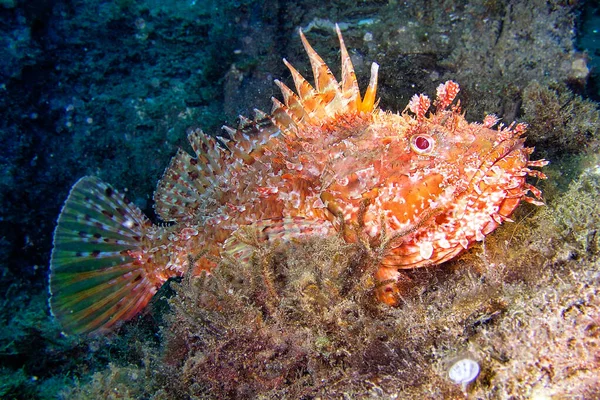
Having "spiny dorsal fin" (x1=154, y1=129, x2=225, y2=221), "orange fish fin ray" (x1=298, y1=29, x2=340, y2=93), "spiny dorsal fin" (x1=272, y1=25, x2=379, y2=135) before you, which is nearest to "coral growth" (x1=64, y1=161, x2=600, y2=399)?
"spiny dorsal fin" (x1=272, y1=25, x2=379, y2=135)

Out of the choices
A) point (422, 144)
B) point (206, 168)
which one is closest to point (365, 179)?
point (422, 144)

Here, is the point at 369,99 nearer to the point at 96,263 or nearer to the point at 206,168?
the point at 206,168

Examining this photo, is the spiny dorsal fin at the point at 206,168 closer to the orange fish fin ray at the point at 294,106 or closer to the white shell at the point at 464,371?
the orange fish fin ray at the point at 294,106

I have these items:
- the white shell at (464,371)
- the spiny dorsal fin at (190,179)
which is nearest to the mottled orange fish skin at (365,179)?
the spiny dorsal fin at (190,179)

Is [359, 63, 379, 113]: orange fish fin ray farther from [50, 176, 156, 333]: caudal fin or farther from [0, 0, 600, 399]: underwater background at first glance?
[50, 176, 156, 333]: caudal fin

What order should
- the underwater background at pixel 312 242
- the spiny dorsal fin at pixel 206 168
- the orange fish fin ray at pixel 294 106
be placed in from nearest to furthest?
the underwater background at pixel 312 242 < the orange fish fin ray at pixel 294 106 < the spiny dorsal fin at pixel 206 168

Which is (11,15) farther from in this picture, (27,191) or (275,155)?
(275,155)

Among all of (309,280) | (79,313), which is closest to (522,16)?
(309,280)

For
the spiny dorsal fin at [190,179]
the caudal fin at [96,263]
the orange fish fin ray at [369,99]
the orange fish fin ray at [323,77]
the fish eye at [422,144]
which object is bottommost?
the caudal fin at [96,263]
